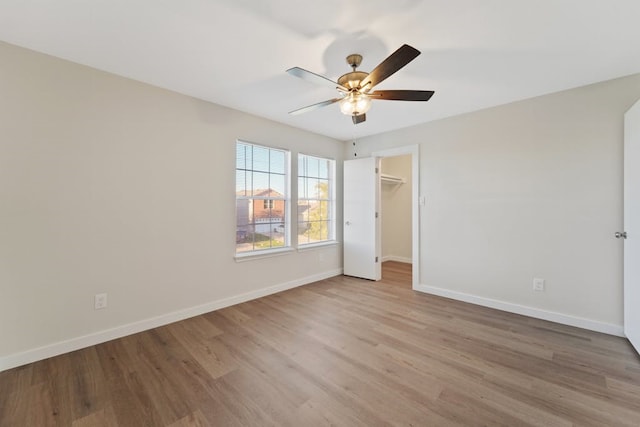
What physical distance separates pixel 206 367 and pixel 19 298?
1.56 metres

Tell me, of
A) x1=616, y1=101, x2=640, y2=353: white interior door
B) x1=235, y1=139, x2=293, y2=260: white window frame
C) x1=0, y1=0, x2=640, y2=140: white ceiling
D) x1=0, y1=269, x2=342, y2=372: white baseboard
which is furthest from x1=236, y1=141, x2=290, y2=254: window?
x1=616, y1=101, x2=640, y2=353: white interior door

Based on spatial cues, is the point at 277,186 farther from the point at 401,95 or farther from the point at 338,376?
the point at 338,376

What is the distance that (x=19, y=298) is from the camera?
1988 millimetres

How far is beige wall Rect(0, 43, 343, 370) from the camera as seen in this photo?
1.99 m

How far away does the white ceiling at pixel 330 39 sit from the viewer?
161 centimetres

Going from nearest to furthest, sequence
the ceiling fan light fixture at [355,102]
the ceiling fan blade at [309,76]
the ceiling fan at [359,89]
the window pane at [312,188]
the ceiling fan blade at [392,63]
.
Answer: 1. the ceiling fan blade at [392,63]
2. the ceiling fan blade at [309,76]
3. the ceiling fan at [359,89]
4. the ceiling fan light fixture at [355,102]
5. the window pane at [312,188]

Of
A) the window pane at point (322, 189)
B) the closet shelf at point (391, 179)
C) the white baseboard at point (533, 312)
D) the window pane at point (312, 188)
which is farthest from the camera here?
the closet shelf at point (391, 179)

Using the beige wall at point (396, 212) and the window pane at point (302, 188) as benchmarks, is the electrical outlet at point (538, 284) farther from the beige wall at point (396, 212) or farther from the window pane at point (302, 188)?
the window pane at point (302, 188)

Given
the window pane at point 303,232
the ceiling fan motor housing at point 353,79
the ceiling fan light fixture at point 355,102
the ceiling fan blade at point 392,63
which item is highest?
the ceiling fan motor housing at point 353,79

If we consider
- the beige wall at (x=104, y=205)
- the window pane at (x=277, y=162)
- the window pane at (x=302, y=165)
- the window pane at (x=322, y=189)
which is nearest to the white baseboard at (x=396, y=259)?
the window pane at (x=322, y=189)

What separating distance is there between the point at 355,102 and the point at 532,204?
2.41 metres

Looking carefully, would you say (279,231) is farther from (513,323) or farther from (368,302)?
(513,323)

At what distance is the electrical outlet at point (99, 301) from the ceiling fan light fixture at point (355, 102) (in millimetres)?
2762

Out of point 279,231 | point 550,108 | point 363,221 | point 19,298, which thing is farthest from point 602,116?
point 19,298
